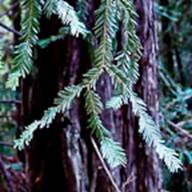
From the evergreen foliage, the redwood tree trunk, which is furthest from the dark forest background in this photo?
the evergreen foliage

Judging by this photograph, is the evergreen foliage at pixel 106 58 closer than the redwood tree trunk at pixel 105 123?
Yes

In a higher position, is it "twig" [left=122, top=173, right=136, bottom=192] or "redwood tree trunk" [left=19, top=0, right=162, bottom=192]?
"redwood tree trunk" [left=19, top=0, right=162, bottom=192]

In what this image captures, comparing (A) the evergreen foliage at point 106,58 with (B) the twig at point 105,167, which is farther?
(B) the twig at point 105,167

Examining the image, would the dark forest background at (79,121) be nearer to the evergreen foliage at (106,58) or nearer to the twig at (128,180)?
the twig at (128,180)

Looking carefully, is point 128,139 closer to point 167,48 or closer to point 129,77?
point 129,77

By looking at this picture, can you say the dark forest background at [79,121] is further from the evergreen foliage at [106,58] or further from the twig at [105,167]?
the evergreen foliage at [106,58]

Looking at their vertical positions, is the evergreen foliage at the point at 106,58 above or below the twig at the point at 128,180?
above

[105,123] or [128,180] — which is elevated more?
[105,123]

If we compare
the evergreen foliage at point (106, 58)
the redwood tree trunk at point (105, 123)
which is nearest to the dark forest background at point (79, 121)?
the redwood tree trunk at point (105, 123)

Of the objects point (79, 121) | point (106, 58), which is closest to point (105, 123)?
point (79, 121)

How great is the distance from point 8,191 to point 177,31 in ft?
5.38

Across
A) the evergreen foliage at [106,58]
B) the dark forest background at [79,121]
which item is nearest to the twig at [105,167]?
the dark forest background at [79,121]

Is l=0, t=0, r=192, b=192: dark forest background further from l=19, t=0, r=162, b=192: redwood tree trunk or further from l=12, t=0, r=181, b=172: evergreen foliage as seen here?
l=12, t=0, r=181, b=172: evergreen foliage

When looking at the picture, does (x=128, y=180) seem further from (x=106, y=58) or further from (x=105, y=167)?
(x=106, y=58)
